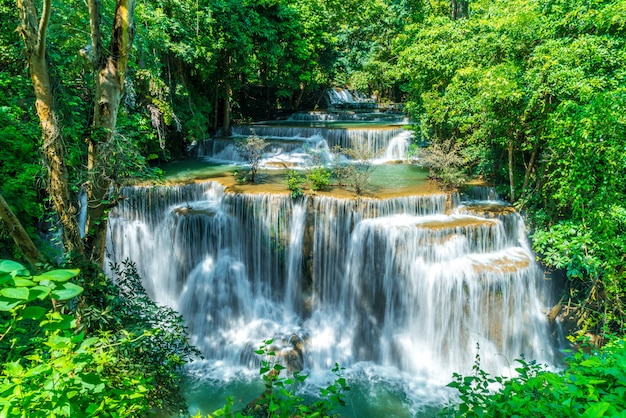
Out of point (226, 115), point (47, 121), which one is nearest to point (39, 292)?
point (47, 121)

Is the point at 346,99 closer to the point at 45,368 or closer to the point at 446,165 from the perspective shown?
the point at 446,165

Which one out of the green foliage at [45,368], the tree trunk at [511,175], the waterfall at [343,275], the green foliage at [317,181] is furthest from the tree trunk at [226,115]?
the green foliage at [45,368]

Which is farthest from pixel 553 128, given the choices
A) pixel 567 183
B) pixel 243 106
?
pixel 243 106

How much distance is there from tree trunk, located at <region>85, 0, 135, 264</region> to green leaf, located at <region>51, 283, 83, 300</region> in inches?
105

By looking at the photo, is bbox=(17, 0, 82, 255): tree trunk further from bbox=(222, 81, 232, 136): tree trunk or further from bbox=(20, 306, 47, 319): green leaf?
bbox=(222, 81, 232, 136): tree trunk

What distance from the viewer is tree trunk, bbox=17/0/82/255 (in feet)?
9.73

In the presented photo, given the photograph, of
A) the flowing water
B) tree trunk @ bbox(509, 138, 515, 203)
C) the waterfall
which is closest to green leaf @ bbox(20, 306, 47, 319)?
the flowing water

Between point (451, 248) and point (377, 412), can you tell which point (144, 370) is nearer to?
point (377, 412)

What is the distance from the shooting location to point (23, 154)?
5207mm

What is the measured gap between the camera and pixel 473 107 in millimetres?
8086

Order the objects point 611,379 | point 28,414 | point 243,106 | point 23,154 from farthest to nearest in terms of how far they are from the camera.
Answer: point 243,106 → point 23,154 → point 611,379 → point 28,414

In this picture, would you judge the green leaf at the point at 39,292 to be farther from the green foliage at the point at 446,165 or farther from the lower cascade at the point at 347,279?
the green foliage at the point at 446,165

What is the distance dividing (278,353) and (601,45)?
28.8 feet

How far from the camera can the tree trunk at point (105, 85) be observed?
347 cm
